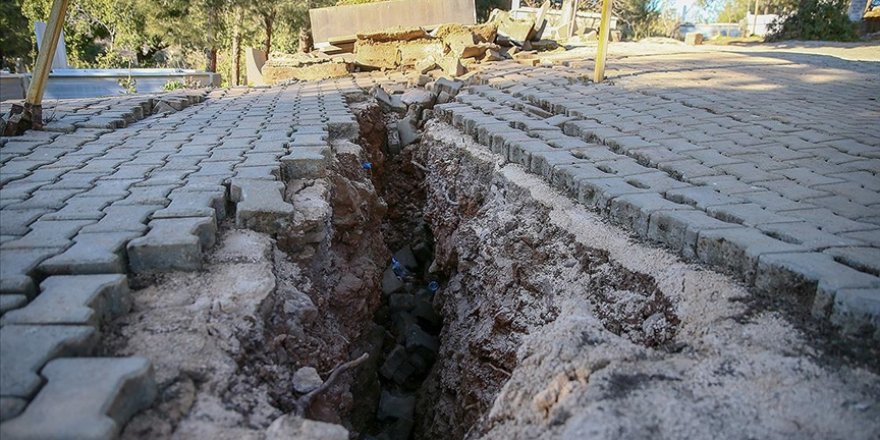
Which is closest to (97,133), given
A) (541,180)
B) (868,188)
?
(541,180)

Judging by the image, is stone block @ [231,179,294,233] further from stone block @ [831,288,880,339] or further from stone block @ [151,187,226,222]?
stone block @ [831,288,880,339]

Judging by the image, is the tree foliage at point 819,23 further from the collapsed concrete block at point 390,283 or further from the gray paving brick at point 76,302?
the gray paving brick at point 76,302

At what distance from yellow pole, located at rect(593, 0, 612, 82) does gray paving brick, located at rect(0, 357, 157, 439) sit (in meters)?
5.00

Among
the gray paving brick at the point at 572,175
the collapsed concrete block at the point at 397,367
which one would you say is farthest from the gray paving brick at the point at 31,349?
the collapsed concrete block at the point at 397,367

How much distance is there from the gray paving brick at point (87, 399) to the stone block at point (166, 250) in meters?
0.61

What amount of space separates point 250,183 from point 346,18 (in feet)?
30.1

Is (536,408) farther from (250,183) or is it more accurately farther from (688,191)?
(250,183)

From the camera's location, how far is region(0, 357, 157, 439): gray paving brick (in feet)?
3.89

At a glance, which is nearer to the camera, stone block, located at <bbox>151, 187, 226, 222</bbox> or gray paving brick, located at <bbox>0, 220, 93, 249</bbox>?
gray paving brick, located at <bbox>0, 220, 93, 249</bbox>

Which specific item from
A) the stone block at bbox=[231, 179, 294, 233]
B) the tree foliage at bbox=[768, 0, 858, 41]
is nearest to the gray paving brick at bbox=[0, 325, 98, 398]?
the stone block at bbox=[231, 179, 294, 233]

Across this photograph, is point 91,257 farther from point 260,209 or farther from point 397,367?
point 397,367

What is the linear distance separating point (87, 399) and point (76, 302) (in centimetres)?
44

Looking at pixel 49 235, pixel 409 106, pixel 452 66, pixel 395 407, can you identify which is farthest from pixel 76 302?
pixel 452 66

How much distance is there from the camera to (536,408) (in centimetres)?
165
